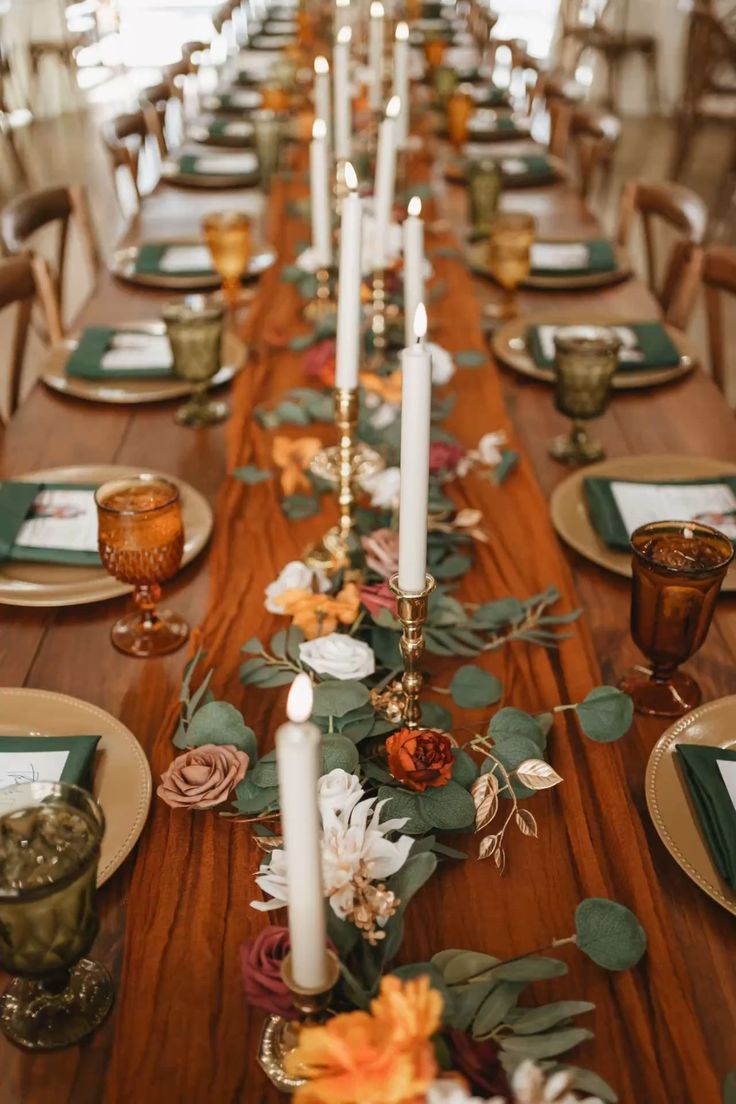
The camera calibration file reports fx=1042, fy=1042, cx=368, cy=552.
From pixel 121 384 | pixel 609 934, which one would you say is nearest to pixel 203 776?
pixel 609 934

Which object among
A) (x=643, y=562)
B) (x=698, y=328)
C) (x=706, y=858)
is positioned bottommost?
(x=698, y=328)

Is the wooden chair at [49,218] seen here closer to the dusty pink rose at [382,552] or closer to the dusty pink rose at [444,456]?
the dusty pink rose at [444,456]

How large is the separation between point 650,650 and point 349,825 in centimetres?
37

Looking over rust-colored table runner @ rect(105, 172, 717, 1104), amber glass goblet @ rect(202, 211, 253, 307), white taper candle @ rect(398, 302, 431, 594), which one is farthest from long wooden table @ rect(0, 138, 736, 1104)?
amber glass goblet @ rect(202, 211, 253, 307)

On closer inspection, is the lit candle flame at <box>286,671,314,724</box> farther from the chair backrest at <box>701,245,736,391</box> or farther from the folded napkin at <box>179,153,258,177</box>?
the folded napkin at <box>179,153,258,177</box>

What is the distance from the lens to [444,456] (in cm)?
130

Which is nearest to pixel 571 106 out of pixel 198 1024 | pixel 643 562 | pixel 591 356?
pixel 591 356

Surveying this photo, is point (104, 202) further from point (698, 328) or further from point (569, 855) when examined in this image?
point (569, 855)

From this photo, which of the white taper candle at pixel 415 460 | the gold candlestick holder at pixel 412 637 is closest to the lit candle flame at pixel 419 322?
the white taper candle at pixel 415 460

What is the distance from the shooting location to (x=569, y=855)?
81 centimetres

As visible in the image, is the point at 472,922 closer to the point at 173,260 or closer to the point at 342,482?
the point at 342,482

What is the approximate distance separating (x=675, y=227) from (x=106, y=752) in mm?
1896

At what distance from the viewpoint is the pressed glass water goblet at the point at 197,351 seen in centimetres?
151

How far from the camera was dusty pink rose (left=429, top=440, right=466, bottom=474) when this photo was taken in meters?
1.29
